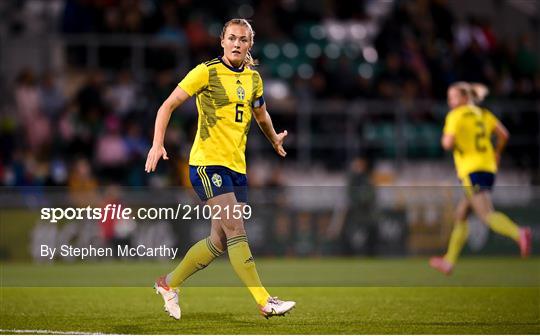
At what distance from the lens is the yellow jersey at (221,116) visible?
9.18 m

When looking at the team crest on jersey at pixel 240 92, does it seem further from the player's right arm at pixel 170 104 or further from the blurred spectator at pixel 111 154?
the blurred spectator at pixel 111 154

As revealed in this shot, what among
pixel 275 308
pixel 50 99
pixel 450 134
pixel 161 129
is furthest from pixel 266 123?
pixel 50 99

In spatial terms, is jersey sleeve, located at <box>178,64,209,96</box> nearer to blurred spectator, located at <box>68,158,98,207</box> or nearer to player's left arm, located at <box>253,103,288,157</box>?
player's left arm, located at <box>253,103,288,157</box>

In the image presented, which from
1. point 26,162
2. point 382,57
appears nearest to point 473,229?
point 382,57

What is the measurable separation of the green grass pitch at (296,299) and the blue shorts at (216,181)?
104 cm

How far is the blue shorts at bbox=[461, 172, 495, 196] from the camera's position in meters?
14.8

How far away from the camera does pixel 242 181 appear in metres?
9.31

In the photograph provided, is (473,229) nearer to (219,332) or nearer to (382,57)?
(382,57)

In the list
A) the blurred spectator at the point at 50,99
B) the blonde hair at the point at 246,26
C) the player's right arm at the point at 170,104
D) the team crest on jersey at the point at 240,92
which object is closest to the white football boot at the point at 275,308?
the player's right arm at the point at 170,104

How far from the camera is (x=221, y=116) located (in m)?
9.22

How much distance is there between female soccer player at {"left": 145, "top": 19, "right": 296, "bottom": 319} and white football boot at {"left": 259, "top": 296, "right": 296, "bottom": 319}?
0.62 feet

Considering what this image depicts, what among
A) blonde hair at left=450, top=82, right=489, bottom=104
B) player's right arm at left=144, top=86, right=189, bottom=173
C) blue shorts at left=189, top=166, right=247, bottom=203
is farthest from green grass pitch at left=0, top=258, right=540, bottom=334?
blonde hair at left=450, top=82, right=489, bottom=104

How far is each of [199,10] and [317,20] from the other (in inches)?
102

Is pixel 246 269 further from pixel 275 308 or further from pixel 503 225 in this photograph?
pixel 503 225
